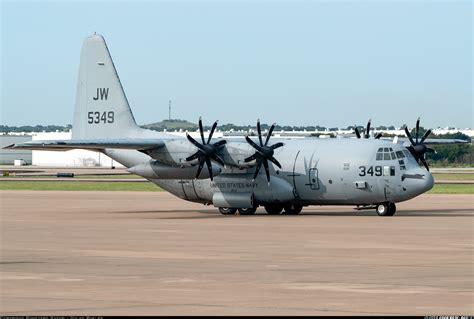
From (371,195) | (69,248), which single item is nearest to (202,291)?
(69,248)

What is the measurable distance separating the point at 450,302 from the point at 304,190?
30330 millimetres

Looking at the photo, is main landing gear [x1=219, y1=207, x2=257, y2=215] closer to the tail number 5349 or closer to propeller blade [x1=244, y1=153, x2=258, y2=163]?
propeller blade [x1=244, y1=153, x2=258, y2=163]

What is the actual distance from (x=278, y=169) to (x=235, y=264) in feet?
77.6

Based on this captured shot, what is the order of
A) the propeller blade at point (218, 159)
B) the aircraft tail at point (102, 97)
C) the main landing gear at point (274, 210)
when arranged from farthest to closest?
the aircraft tail at point (102, 97)
the main landing gear at point (274, 210)
the propeller blade at point (218, 159)

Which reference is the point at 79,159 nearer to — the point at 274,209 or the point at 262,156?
the point at 274,209

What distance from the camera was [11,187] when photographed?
87.1 meters

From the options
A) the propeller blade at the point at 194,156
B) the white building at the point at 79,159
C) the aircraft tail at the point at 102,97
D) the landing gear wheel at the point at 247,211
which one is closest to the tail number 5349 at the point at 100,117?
the aircraft tail at the point at 102,97

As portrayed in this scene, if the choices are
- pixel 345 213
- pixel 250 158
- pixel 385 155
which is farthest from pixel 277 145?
pixel 345 213

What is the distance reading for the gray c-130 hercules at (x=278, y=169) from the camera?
48469 millimetres

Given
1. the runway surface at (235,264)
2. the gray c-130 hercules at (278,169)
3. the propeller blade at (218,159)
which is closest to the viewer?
the runway surface at (235,264)

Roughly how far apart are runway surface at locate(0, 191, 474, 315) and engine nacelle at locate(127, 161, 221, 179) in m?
1.94

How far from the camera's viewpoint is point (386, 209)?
49.3m

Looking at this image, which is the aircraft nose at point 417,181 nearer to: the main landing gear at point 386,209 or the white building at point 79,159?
the main landing gear at point 386,209

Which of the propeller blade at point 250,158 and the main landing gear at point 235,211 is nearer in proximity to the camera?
the propeller blade at point 250,158
